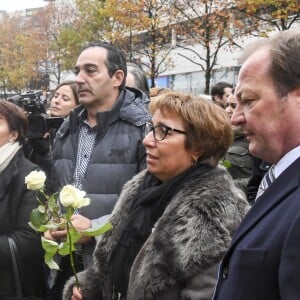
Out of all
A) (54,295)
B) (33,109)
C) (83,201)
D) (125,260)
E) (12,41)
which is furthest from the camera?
(12,41)

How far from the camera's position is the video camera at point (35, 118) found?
4.39m

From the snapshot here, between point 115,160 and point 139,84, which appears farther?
point 139,84

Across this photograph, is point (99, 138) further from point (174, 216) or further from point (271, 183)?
point (271, 183)

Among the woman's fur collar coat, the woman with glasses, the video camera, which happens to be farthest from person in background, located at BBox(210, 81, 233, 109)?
the woman's fur collar coat

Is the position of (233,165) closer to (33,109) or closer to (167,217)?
(33,109)

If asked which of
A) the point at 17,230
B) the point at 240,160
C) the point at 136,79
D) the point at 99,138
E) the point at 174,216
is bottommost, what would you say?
the point at 17,230

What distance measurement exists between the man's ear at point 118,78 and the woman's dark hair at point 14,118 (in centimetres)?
73

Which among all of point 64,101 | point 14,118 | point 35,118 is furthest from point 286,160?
point 64,101

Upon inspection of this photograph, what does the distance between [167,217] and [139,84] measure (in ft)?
8.36

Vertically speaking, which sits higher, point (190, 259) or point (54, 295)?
point (190, 259)

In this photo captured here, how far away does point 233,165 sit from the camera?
4.26 meters

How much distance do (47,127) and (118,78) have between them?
135cm

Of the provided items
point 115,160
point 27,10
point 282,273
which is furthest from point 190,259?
point 27,10

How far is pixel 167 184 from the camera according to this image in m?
2.38
